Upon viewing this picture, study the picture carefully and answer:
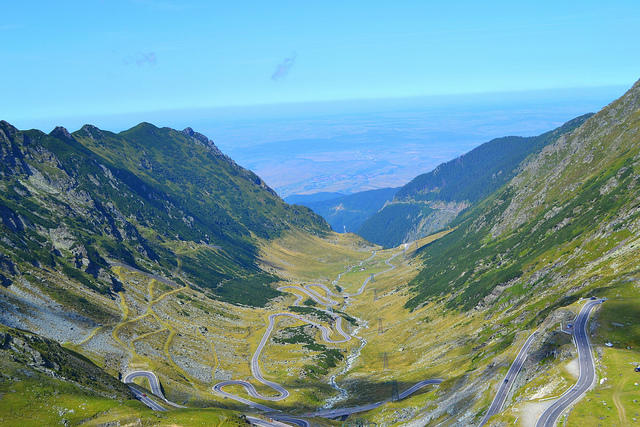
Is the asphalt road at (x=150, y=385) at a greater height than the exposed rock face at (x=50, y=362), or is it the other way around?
the exposed rock face at (x=50, y=362)

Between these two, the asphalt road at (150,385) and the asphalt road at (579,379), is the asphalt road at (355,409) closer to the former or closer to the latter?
the asphalt road at (150,385)

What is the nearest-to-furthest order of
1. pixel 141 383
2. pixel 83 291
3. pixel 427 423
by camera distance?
1. pixel 427 423
2. pixel 141 383
3. pixel 83 291

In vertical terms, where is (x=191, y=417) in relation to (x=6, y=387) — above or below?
below

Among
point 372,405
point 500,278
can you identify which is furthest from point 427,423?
point 500,278

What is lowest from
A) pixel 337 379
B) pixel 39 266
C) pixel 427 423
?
pixel 337 379

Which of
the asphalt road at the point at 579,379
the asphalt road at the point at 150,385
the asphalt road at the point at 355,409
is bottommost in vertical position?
the asphalt road at the point at 355,409

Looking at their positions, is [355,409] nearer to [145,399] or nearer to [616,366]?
[145,399]

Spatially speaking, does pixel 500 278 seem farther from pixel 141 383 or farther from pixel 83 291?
pixel 83 291

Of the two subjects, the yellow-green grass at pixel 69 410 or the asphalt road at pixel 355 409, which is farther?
the asphalt road at pixel 355 409

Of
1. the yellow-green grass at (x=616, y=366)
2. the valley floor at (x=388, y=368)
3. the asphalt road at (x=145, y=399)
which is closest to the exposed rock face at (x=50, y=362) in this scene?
the asphalt road at (x=145, y=399)
